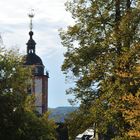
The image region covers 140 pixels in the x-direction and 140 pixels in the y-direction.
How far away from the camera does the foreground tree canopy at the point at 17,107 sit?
29.7 metres

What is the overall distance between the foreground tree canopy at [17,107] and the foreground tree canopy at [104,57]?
2.19 meters

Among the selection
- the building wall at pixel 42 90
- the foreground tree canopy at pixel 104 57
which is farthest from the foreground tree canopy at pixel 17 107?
the building wall at pixel 42 90

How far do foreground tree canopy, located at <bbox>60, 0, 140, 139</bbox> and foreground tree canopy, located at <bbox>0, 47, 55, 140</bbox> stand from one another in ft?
7.17

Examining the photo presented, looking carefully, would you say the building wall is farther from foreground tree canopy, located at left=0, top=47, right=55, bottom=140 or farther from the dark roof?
foreground tree canopy, located at left=0, top=47, right=55, bottom=140

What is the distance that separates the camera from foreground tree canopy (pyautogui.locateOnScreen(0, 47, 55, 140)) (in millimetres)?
29734

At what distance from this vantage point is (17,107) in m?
30.7

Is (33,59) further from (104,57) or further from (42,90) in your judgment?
(104,57)

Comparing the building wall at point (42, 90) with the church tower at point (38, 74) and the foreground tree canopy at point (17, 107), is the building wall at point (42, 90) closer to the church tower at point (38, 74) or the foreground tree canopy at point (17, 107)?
the church tower at point (38, 74)

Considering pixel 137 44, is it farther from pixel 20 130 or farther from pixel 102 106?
pixel 20 130

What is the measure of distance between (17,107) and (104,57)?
15.8 ft

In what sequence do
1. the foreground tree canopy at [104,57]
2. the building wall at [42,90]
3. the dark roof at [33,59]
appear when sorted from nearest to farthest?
the foreground tree canopy at [104,57], the building wall at [42,90], the dark roof at [33,59]

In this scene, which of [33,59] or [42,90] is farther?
[33,59]

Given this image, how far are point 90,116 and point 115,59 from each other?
2.96 m

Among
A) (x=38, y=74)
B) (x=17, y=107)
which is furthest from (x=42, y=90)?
(x=17, y=107)
